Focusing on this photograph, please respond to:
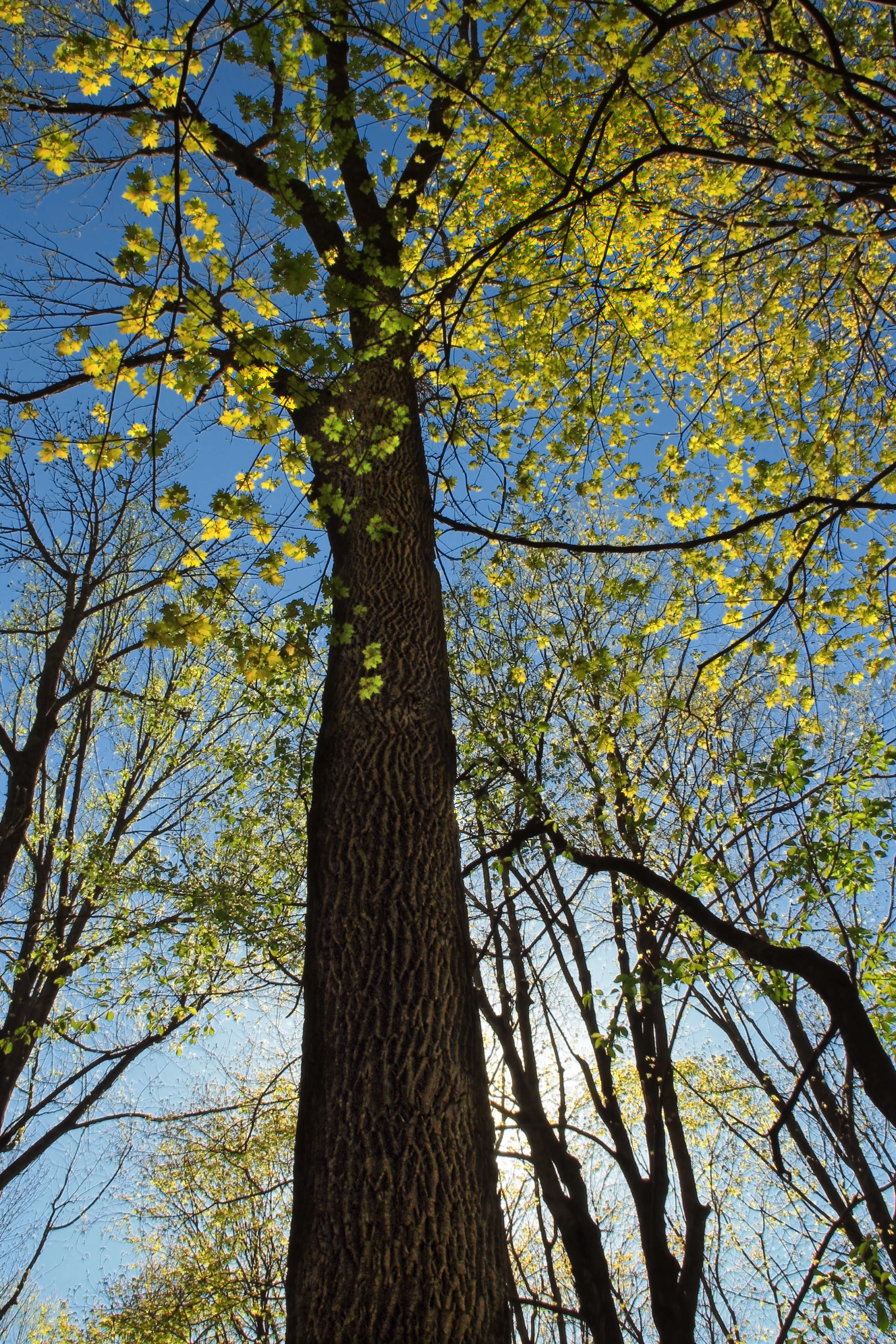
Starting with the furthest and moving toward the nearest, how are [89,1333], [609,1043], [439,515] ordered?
[89,1333] → [439,515] → [609,1043]

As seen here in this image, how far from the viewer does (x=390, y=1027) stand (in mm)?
2051

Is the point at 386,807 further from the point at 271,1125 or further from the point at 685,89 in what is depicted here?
the point at 271,1125

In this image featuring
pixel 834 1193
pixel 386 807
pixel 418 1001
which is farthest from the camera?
pixel 834 1193

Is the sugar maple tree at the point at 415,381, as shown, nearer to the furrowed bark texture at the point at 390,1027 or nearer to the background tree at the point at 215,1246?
the furrowed bark texture at the point at 390,1027

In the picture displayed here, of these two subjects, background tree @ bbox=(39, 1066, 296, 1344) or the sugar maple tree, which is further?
background tree @ bbox=(39, 1066, 296, 1344)

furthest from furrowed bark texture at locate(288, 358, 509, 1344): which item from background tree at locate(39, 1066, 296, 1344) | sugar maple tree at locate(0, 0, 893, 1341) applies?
background tree at locate(39, 1066, 296, 1344)

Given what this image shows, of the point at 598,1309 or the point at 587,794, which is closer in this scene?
the point at 598,1309

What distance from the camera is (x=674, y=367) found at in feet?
19.7

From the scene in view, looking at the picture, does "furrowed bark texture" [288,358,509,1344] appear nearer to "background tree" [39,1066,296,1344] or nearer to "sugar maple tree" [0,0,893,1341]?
"sugar maple tree" [0,0,893,1341]

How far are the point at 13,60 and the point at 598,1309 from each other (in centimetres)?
922

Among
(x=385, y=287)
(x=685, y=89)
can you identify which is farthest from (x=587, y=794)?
(x=685, y=89)

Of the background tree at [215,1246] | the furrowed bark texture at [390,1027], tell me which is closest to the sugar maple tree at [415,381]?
the furrowed bark texture at [390,1027]

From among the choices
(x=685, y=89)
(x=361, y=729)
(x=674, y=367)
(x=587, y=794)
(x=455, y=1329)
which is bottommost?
(x=455, y=1329)

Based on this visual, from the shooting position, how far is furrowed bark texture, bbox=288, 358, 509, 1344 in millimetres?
1673
